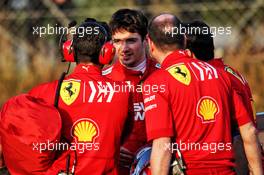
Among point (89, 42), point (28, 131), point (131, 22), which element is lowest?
point (28, 131)

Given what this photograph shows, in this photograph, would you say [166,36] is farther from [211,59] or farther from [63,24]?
[63,24]


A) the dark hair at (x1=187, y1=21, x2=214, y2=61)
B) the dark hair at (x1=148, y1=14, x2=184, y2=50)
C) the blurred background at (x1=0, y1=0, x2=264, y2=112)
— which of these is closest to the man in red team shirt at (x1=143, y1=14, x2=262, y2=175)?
the dark hair at (x1=148, y1=14, x2=184, y2=50)

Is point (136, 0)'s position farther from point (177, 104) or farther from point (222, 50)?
point (177, 104)

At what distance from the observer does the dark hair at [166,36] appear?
22.0ft

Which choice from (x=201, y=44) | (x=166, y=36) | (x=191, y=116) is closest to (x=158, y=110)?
(x=191, y=116)

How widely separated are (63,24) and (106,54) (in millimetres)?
7804

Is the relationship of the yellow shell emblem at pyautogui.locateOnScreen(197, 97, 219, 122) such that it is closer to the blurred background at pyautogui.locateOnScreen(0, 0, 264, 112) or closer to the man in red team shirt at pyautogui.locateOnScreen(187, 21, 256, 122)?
the man in red team shirt at pyautogui.locateOnScreen(187, 21, 256, 122)

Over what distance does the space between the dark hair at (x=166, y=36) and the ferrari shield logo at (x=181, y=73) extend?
21 centimetres

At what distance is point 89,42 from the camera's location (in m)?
6.61

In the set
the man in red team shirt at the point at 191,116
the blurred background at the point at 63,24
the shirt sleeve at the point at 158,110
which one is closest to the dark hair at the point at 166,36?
the man in red team shirt at the point at 191,116

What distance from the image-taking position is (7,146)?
Result: 6523 mm

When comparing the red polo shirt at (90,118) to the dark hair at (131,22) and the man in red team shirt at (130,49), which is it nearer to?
the man in red team shirt at (130,49)

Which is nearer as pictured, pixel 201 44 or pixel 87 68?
pixel 87 68

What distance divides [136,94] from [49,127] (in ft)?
4.16
